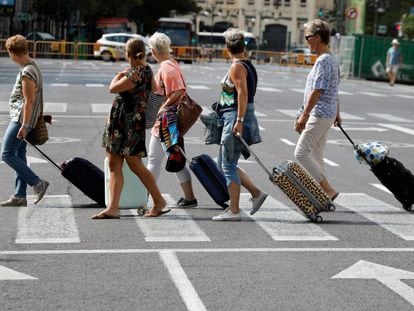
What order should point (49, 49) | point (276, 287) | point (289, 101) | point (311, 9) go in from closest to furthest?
point (276, 287) → point (289, 101) → point (49, 49) → point (311, 9)

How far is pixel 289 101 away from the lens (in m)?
32.4

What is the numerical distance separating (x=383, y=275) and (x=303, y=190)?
267cm

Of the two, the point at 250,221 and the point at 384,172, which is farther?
the point at 384,172

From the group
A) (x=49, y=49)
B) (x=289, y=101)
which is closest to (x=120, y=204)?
(x=289, y=101)

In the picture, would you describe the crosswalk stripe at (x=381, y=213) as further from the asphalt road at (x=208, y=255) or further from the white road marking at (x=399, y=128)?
the white road marking at (x=399, y=128)

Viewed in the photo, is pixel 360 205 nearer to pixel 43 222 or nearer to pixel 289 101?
pixel 43 222

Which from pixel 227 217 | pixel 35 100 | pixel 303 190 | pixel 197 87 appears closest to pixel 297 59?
pixel 197 87

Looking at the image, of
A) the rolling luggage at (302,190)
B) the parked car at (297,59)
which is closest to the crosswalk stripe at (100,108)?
the rolling luggage at (302,190)

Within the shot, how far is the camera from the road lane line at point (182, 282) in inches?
286

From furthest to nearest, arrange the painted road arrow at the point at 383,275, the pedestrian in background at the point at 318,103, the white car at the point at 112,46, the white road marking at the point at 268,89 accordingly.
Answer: the white car at the point at 112,46, the white road marking at the point at 268,89, the pedestrian in background at the point at 318,103, the painted road arrow at the point at 383,275

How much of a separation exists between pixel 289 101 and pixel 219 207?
2074cm

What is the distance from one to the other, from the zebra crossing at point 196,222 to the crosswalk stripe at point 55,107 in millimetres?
13564

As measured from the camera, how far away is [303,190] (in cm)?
1094

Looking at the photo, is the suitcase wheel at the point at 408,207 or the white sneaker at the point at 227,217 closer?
the white sneaker at the point at 227,217
